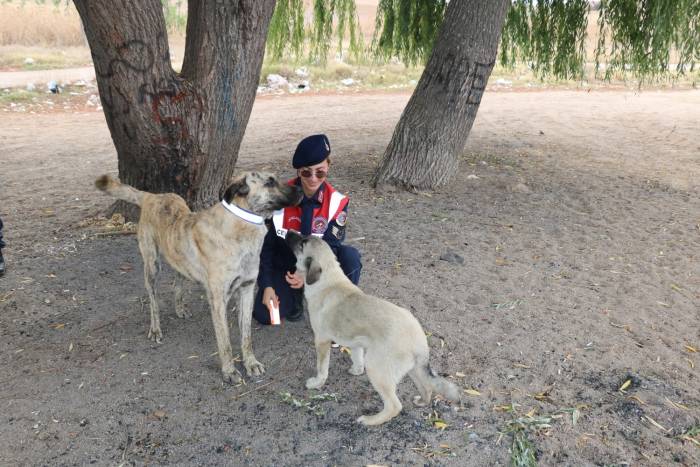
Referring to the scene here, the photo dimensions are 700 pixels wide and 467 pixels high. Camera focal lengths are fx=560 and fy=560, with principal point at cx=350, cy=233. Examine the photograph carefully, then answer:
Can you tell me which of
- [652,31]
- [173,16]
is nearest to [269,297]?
[652,31]

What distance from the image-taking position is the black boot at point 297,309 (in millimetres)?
4508

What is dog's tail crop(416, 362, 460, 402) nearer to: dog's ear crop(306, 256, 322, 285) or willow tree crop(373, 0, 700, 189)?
dog's ear crop(306, 256, 322, 285)

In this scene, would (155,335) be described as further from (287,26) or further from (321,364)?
(287,26)

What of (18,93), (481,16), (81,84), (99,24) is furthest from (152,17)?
(81,84)

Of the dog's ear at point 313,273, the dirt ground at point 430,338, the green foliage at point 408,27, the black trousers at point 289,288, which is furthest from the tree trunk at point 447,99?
the dog's ear at point 313,273

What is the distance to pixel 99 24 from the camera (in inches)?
190

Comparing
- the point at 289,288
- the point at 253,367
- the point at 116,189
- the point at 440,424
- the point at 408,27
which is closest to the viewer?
the point at 440,424

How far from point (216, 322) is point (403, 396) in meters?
1.33

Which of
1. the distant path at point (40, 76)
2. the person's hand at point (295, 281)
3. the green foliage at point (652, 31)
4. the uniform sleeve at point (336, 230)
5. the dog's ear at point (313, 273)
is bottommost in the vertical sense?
the person's hand at point (295, 281)

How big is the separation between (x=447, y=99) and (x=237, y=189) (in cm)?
444

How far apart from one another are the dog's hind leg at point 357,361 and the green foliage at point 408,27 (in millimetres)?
6811

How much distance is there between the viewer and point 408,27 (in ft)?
31.2

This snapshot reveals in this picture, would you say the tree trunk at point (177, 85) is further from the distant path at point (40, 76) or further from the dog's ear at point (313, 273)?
the distant path at point (40, 76)

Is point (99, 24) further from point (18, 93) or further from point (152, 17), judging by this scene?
point (18, 93)
